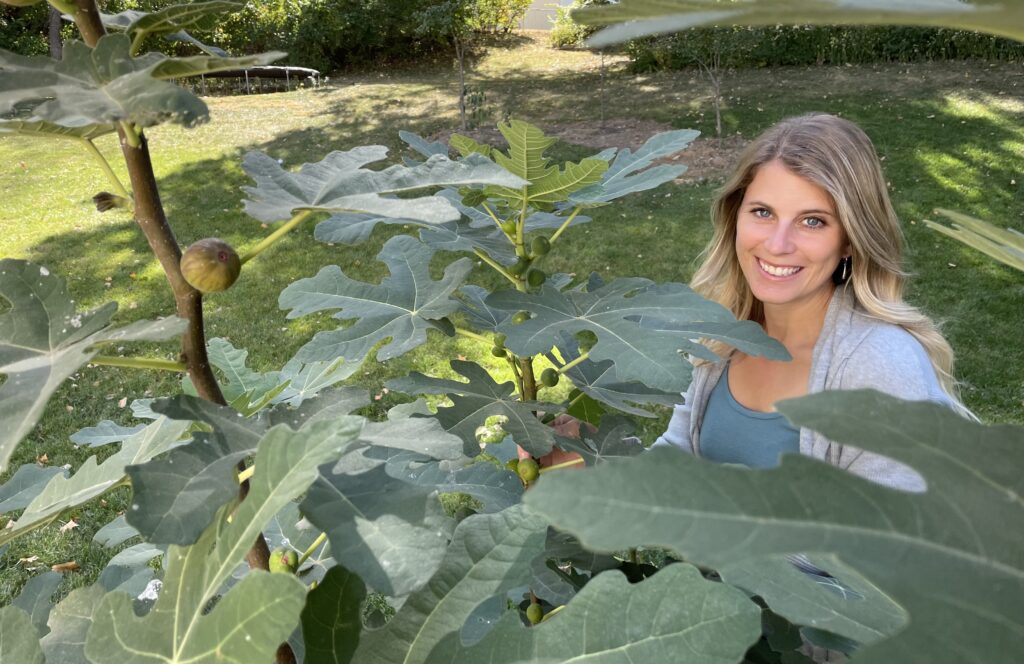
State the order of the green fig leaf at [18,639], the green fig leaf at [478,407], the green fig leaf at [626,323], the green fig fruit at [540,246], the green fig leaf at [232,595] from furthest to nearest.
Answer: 1. the green fig fruit at [540,246]
2. the green fig leaf at [478,407]
3. the green fig leaf at [626,323]
4. the green fig leaf at [18,639]
5. the green fig leaf at [232,595]

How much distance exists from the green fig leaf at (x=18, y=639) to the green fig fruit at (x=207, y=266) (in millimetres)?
395

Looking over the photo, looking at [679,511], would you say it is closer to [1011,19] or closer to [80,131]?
[1011,19]

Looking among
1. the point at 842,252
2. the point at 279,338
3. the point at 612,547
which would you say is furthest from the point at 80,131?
the point at 279,338

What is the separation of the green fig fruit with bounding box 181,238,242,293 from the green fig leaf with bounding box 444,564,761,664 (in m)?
0.44

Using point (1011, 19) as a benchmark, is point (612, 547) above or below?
below

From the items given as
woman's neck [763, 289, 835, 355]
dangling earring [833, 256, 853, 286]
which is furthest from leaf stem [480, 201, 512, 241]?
dangling earring [833, 256, 853, 286]

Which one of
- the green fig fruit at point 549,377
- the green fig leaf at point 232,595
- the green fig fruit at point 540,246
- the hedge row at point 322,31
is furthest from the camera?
the hedge row at point 322,31

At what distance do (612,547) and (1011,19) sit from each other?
0.30 meters

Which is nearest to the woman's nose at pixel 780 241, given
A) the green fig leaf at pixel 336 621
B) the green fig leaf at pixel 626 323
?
the green fig leaf at pixel 626 323

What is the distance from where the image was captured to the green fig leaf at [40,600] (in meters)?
1.07

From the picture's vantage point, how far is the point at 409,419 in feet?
3.03

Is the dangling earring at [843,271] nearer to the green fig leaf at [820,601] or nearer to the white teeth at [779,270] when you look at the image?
the white teeth at [779,270]

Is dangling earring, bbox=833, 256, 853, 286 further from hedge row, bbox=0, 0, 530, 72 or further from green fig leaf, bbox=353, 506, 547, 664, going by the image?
hedge row, bbox=0, 0, 530, 72

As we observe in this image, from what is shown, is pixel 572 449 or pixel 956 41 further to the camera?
pixel 956 41
